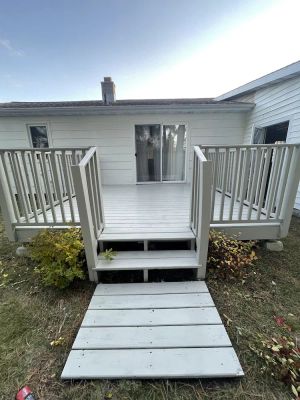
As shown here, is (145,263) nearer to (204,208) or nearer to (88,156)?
(204,208)

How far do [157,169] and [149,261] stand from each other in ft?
12.9

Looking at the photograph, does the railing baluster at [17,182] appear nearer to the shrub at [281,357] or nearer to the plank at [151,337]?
the plank at [151,337]

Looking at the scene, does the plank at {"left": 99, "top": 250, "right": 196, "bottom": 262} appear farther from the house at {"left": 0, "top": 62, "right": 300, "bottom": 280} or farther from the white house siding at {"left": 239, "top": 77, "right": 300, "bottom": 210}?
the white house siding at {"left": 239, "top": 77, "right": 300, "bottom": 210}

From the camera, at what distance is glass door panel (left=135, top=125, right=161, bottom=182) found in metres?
5.53

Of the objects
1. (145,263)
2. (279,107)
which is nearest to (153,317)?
(145,263)

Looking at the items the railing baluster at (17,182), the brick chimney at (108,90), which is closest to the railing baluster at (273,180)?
the railing baluster at (17,182)

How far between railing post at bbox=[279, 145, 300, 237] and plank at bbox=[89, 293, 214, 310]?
1533 millimetres

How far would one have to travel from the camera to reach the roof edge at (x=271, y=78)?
3.64 m

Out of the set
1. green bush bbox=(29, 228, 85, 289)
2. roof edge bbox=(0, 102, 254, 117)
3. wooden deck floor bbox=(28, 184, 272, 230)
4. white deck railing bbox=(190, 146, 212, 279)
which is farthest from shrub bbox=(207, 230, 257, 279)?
roof edge bbox=(0, 102, 254, 117)

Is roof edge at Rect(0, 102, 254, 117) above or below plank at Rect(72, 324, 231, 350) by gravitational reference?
above

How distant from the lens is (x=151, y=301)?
192 centimetres

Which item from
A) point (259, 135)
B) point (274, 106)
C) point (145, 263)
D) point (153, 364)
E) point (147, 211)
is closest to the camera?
point (153, 364)

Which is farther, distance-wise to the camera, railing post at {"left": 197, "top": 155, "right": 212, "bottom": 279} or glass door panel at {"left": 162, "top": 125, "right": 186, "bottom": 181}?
glass door panel at {"left": 162, "top": 125, "right": 186, "bottom": 181}

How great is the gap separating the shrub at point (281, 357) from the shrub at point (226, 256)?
78 centimetres
